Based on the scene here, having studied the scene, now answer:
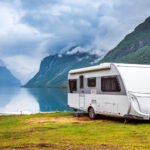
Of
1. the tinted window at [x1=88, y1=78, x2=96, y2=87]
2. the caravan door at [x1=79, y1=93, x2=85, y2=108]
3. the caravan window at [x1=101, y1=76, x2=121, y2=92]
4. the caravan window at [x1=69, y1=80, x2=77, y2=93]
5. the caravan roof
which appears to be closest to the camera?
the caravan roof

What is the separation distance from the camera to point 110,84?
14633mm

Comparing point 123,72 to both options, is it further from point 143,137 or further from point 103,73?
point 143,137

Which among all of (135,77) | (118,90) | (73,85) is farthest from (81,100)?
(135,77)

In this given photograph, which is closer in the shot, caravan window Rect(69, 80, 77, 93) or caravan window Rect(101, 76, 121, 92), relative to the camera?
caravan window Rect(101, 76, 121, 92)

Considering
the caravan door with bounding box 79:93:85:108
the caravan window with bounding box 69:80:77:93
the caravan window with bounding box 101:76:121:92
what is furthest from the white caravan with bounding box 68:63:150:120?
the caravan window with bounding box 69:80:77:93

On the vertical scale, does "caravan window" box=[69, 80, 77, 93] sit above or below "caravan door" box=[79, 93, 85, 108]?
above

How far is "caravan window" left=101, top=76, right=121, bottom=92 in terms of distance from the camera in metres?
14.1

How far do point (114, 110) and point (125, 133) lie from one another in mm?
3503

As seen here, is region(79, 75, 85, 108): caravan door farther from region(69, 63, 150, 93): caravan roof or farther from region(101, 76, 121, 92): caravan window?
region(69, 63, 150, 93): caravan roof

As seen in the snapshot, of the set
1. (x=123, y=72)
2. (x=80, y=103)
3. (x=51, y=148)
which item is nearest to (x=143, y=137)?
(x=51, y=148)

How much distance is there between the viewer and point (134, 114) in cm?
1320

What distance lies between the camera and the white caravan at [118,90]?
1316 centimetres

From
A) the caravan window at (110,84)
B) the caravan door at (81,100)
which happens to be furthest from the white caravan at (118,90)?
the caravan door at (81,100)

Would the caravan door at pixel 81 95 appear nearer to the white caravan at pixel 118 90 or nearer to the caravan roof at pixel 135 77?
the white caravan at pixel 118 90
